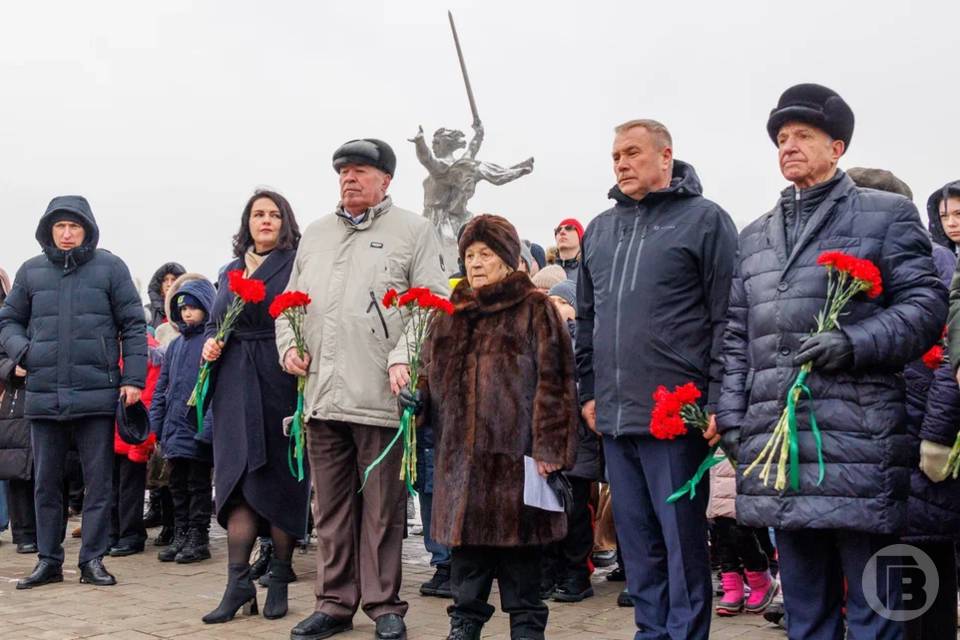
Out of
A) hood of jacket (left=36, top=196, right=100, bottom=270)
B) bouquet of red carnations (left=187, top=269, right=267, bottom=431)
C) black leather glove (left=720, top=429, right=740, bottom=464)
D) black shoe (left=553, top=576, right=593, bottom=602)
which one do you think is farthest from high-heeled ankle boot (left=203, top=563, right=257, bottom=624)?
black leather glove (left=720, top=429, right=740, bottom=464)

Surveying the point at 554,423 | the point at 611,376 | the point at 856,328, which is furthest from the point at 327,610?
the point at 856,328

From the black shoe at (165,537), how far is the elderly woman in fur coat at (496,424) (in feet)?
14.4

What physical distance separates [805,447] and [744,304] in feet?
2.10

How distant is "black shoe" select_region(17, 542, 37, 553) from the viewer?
26.9 ft

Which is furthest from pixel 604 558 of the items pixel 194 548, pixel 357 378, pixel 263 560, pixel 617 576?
pixel 357 378

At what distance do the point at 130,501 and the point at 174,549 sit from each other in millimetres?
688

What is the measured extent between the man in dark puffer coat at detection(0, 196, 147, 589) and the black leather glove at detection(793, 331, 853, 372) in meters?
4.61

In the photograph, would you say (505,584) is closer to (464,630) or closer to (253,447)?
(464,630)

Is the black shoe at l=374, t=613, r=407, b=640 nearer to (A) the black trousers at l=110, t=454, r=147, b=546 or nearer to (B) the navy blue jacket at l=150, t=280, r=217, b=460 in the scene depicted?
(B) the navy blue jacket at l=150, t=280, r=217, b=460

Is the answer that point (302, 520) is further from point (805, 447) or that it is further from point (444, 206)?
point (444, 206)

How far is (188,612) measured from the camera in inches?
226

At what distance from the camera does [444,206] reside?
688 inches

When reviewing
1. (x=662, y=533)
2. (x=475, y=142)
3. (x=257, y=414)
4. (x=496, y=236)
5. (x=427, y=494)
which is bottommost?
(x=427, y=494)

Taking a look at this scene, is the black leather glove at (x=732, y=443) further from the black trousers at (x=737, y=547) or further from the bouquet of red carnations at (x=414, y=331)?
the black trousers at (x=737, y=547)
